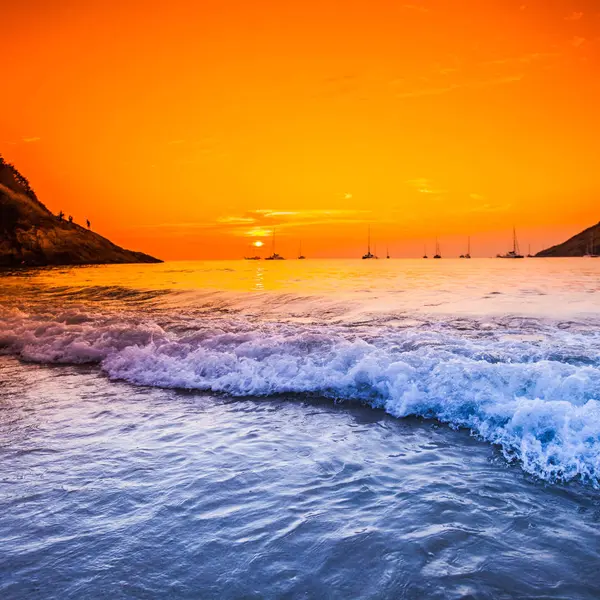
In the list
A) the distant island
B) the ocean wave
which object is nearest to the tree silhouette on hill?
the distant island

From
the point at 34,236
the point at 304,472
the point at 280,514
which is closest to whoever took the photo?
the point at 280,514

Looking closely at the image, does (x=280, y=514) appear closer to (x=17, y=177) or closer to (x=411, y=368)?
(x=411, y=368)

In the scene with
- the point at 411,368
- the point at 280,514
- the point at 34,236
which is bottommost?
the point at 280,514

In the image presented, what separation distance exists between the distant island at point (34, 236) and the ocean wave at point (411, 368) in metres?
136

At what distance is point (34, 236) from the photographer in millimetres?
137750

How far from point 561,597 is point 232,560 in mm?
2614

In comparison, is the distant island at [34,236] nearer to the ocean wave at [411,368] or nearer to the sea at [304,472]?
the ocean wave at [411,368]

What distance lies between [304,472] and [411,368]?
14.6 ft

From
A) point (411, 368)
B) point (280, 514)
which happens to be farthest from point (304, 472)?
point (411, 368)

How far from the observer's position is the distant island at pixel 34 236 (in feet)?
434

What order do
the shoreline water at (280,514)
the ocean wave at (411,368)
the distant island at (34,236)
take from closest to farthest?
the shoreline water at (280,514) → the ocean wave at (411,368) → the distant island at (34,236)

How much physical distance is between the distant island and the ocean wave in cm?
13591

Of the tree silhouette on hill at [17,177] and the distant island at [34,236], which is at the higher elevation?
the tree silhouette on hill at [17,177]

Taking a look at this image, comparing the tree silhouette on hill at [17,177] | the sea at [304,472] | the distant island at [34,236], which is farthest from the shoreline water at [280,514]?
the tree silhouette on hill at [17,177]
